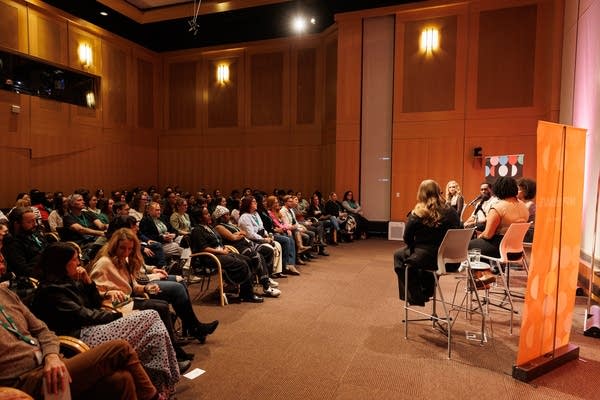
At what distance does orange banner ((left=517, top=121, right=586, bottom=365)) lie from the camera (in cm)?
255

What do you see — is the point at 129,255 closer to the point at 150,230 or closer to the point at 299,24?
the point at 150,230

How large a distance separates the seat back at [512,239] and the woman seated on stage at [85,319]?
3024 mm

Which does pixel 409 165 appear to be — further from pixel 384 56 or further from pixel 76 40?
pixel 76 40

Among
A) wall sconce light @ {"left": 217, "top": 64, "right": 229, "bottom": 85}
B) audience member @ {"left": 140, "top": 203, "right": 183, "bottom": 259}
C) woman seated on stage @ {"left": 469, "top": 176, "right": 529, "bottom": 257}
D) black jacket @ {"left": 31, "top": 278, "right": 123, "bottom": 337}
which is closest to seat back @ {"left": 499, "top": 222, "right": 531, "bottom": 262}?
woman seated on stage @ {"left": 469, "top": 176, "right": 529, "bottom": 257}

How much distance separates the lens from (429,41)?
28.7 ft

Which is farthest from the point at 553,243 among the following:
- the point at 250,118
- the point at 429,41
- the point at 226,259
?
the point at 250,118

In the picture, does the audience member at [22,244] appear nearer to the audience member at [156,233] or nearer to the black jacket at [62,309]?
the audience member at [156,233]

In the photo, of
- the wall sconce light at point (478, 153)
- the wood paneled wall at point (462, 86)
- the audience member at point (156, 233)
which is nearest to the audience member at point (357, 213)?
the wood paneled wall at point (462, 86)

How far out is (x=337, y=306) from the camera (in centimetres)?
427

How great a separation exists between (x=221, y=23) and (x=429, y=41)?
16.8 feet

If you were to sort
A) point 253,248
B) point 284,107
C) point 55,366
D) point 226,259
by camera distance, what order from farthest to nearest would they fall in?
point 284,107 → point 253,248 → point 226,259 → point 55,366

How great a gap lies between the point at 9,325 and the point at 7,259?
1996mm

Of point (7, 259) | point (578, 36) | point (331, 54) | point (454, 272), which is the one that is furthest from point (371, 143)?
point (7, 259)

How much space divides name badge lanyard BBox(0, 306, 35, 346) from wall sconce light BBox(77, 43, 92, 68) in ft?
32.0
